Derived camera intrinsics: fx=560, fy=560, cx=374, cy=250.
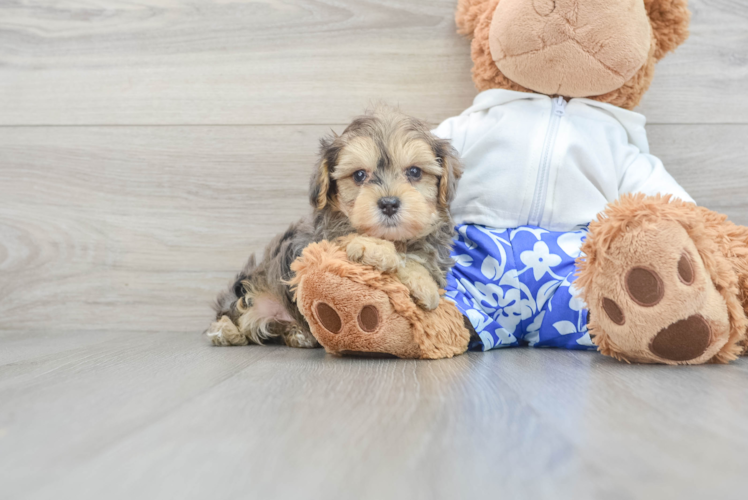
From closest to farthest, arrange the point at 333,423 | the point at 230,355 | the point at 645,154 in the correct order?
the point at 333,423, the point at 230,355, the point at 645,154

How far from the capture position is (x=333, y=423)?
72cm

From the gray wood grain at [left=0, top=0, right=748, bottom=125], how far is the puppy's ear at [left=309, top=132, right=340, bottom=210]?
58cm

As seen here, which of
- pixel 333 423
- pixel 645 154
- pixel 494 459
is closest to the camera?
pixel 494 459

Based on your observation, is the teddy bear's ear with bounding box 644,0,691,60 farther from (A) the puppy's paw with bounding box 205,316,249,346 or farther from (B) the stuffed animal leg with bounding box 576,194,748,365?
(A) the puppy's paw with bounding box 205,316,249,346

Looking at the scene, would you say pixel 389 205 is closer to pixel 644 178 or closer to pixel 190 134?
pixel 644 178

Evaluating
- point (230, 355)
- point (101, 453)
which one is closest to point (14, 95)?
point (230, 355)

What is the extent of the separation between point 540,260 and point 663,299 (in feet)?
1.27

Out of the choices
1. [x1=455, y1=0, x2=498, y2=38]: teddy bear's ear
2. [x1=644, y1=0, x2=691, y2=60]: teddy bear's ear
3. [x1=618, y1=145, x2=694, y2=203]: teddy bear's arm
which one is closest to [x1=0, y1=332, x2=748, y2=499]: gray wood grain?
[x1=618, y1=145, x2=694, y2=203]: teddy bear's arm

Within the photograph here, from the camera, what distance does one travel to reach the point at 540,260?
138 centimetres

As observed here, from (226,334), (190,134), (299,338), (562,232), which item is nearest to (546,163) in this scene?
(562,232)

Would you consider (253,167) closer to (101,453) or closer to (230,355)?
(230,355)

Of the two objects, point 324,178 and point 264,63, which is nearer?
point 324,178

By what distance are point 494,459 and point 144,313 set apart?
5.34 ft

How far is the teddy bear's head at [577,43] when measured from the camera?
1368 millimetres
